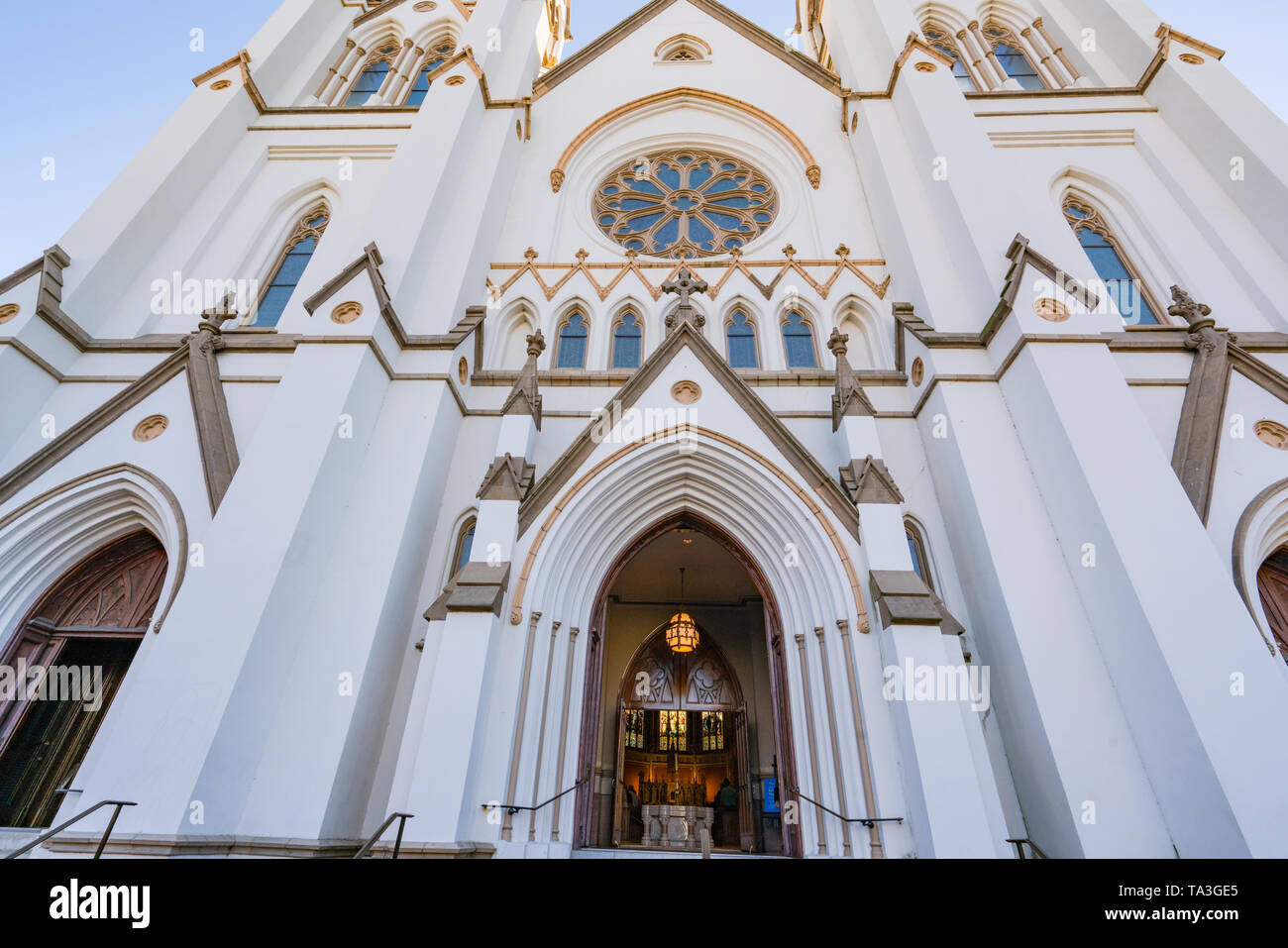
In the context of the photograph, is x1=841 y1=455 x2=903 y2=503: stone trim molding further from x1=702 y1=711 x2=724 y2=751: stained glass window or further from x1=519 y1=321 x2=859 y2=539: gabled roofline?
x1=702 y1=711 x2=724 y2=751: stained glass window

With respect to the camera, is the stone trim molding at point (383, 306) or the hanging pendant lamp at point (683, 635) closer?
the stone trim molding at point (383, 306)

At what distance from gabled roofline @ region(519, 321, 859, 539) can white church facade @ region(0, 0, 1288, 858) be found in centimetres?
6

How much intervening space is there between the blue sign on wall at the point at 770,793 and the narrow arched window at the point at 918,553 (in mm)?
4302

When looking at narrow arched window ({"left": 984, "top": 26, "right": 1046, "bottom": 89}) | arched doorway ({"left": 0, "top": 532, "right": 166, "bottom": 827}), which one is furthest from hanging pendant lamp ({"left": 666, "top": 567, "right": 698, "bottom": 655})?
narrow arched window ({"left": 984, "top": 26, "right": 1046, "bottom": 89})

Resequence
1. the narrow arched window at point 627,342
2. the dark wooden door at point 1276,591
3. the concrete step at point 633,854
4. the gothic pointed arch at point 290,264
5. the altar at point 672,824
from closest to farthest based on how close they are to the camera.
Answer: the concrete step at point 633,854, the dark wooden door at point 1276,591, the altar at point 672,824, the narrow arched window at point 627,342, the gothic pointed arch at point 290,264

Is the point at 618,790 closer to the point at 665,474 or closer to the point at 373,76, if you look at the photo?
the point at 665,474

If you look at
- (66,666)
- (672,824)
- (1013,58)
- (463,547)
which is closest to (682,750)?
(672,824)

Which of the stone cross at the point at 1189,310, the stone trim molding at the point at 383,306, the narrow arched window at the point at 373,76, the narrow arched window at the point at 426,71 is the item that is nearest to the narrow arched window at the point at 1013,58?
the stone cross at the point at 1189,310

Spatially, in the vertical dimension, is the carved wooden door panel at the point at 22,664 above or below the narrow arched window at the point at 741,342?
below

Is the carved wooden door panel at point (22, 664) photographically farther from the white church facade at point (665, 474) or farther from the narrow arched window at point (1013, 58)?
the narrow arched window at point (1013, 58)

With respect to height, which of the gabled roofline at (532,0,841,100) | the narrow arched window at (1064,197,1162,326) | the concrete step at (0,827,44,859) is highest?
the gabled roofline at (532,0,841,100)

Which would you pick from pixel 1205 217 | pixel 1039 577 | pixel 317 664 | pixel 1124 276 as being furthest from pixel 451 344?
pixel 1205 217

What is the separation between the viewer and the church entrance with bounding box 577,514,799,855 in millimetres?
9898

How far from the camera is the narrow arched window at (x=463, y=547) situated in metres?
7.81
